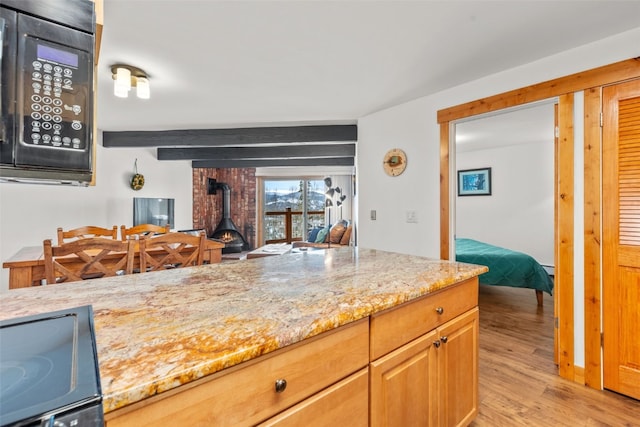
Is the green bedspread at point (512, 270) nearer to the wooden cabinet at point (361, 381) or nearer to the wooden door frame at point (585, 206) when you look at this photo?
the wooden door frame at point (585, 206)

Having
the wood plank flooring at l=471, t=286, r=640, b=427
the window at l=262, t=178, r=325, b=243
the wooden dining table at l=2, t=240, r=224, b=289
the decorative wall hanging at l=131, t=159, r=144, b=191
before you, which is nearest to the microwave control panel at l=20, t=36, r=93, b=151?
the wooden dining table at l=2, t=240, r=224, b=289

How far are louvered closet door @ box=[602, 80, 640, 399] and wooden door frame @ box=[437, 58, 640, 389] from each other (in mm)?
41

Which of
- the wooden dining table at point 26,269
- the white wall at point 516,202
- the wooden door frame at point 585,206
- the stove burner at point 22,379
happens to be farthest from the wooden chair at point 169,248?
the white wall at point 516,202

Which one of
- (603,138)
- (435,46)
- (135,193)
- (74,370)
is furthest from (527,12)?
(135,193)

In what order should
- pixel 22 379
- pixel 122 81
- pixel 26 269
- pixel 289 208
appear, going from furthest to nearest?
pixel 289 208
pixel 122 81
pixel 26 269
pixel 22 379

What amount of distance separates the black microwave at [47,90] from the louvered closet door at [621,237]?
2663 mm

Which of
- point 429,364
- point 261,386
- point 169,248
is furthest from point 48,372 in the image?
point 169,248

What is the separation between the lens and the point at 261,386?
0.73 metres

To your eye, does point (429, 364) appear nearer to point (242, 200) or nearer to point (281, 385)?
point (281, 385)

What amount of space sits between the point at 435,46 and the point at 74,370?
2.36 meters

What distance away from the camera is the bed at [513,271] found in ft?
11.2

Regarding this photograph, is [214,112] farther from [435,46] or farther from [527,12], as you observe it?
[527,12]

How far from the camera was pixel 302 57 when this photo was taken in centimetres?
217

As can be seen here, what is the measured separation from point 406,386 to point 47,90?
4.64 ft
